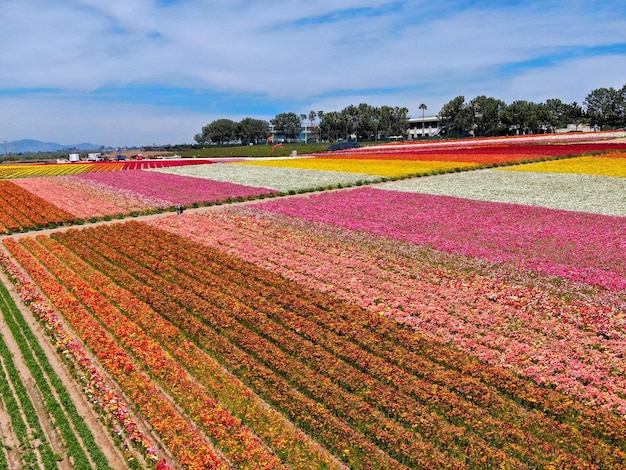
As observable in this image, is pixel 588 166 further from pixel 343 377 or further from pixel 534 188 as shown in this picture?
pixel 343 377

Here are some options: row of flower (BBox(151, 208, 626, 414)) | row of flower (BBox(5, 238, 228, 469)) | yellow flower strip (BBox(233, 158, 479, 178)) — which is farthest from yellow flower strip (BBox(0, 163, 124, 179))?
row of flower (BBox(5, 238, 228, 469))

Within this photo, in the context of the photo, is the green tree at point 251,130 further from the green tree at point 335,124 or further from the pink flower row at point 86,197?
the pink flower row at point 86,197

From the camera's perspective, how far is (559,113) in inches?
6373

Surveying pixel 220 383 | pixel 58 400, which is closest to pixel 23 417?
pixel 58 400

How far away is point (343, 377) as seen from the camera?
12.1 meters

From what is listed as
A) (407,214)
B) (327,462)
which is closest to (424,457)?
(327,462)

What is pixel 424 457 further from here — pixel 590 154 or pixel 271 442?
pixel 590 154

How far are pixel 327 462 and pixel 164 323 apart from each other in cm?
802

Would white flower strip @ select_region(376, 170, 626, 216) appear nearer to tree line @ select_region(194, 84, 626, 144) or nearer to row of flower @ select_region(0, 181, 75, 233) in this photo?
row of flower @ select_region(0, 181, 75, 233)

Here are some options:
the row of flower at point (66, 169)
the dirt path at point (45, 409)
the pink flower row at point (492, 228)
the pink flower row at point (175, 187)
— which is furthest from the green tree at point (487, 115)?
the dirt path at point (45, 409)

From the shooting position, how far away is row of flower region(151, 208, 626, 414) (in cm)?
1238

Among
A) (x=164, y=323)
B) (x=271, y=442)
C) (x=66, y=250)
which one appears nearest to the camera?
(x=271, y=442)

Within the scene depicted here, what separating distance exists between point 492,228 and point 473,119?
14611cm

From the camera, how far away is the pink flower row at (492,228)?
64.1ft
